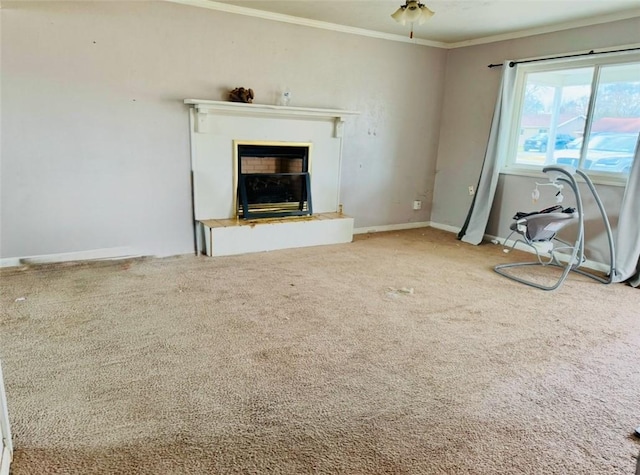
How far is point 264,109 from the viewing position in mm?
4195

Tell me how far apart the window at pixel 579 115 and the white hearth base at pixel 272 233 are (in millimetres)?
2129

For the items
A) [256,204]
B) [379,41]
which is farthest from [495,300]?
[379,41]

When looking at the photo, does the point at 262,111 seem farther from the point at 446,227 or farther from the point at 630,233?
the point at 630,233

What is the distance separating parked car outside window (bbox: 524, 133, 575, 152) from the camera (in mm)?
4344

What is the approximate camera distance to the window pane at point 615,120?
3805 mm

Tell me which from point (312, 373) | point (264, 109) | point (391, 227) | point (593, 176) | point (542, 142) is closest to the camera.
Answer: point (312, 373)

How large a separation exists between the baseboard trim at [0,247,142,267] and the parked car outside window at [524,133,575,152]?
4231 millimetres

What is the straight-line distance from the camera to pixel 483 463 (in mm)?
1575

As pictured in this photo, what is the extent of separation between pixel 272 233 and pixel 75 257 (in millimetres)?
1767

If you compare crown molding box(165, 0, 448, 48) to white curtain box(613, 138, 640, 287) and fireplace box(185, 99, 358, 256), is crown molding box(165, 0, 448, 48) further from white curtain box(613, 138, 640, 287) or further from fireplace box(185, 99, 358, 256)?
white curtain box(613, 138, 640, 287)

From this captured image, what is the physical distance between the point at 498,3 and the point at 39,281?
170 inches

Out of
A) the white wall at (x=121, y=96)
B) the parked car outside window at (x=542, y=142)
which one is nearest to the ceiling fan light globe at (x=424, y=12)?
the white wall at (x=121, y=96)

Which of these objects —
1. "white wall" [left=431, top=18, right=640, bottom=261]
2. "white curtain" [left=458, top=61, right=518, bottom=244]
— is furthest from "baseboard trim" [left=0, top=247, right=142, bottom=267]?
"white wall" [left=431, top=18, right=640, bottom=261]

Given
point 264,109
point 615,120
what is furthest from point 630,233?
point 264,109
